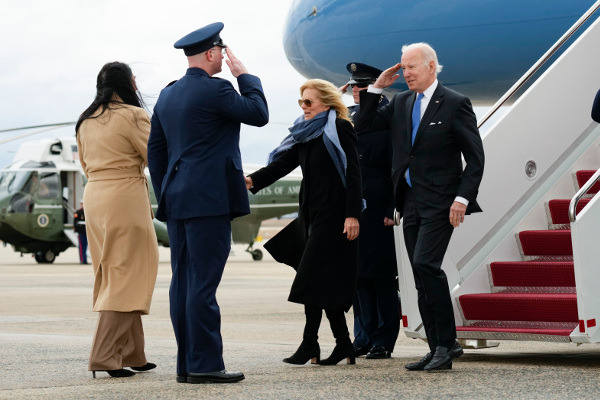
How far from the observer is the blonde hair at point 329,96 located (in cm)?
562

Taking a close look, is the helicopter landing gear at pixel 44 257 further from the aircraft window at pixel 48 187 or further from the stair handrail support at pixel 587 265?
the stair handrail support at pixel 587 265

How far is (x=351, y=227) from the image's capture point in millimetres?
5395

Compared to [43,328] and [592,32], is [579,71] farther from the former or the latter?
[43,328]

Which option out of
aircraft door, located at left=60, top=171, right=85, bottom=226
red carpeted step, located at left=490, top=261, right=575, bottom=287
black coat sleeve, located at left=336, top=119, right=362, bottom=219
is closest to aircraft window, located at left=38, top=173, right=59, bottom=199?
aircraft door, located at left=60, top=171, right=85, bottom=226

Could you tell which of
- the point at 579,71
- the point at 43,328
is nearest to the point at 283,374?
the point at 579,71

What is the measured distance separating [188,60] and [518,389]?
2065 millimetres

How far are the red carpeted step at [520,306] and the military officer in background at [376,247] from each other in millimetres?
519

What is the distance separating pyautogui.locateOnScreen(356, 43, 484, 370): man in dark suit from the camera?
509 centimetres

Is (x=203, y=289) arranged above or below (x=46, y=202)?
above

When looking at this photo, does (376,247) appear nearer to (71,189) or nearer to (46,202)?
(46,202)

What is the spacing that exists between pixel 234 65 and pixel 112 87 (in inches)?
27.0

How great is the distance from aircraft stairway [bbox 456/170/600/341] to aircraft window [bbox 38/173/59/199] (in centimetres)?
2333

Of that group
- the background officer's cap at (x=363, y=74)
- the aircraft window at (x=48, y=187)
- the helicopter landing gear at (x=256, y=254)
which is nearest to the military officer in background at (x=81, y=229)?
the aircraft window at (x=48, y=187)

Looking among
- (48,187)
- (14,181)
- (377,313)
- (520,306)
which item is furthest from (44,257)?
(520,306)
